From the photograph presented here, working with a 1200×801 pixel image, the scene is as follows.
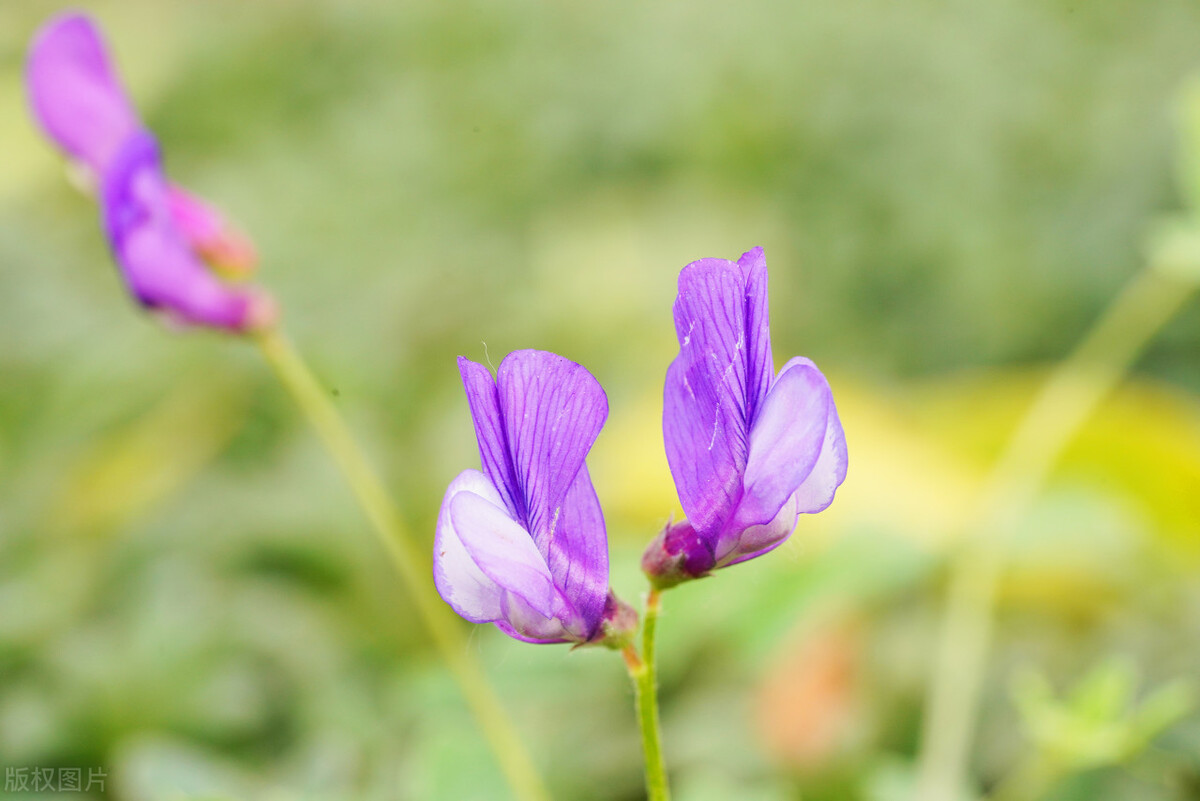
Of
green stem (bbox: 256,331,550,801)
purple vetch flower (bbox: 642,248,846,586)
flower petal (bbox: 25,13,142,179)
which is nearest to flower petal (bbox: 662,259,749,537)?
purple vetch flower (bbox: 642,248,846,586)

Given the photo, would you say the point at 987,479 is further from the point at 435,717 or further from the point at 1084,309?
the point at 435,717

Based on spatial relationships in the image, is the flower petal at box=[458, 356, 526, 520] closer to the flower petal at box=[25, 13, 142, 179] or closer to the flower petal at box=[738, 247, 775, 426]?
the flower petal at box=[738, 247, 775, 426]

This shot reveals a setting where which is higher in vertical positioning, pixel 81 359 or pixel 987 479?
pixel 81 359

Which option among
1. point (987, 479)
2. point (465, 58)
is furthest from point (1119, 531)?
point (465, 58)

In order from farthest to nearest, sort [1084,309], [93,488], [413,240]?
[413,240]
[1084,309]
[93,488]

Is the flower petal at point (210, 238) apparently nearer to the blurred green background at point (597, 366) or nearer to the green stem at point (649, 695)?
the blurred green background at point (597, 366)

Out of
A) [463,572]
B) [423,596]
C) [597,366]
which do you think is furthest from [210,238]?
[597,366]

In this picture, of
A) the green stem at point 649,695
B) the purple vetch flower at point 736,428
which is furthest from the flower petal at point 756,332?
the green stem at point 649,695

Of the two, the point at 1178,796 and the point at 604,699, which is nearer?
the point at 1178,796
